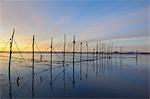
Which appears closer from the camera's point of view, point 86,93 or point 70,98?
point 70,98

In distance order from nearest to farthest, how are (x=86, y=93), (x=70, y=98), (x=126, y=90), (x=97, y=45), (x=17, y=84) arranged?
(x=70, y=98) → (x=86, y=93) → (x=126, y=90) → (x=17, y=84) → (x=97, y=45)

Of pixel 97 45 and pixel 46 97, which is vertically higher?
pixel 97 45

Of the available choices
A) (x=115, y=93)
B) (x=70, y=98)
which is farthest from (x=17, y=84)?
(x=115, y=93)

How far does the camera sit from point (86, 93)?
282 inches

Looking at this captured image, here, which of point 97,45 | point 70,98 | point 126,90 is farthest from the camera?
point 97,45

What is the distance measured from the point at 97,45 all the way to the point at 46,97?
2656 centimetres

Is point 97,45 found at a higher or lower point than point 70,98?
higher

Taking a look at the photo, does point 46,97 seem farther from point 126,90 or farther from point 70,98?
point 126,90

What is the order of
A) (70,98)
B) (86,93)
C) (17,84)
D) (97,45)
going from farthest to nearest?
1. (97,45)
2. (17,84)
3. (86,93)
4. (70,98)

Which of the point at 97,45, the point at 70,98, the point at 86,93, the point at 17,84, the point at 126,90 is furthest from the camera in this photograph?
the point at 97,45

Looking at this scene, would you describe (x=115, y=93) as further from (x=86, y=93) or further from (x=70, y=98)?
(x=70, y=98)

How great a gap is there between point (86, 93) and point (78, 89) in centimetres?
72

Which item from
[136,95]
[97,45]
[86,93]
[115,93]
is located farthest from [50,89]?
[97,45]

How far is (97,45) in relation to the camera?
32.8 metres
